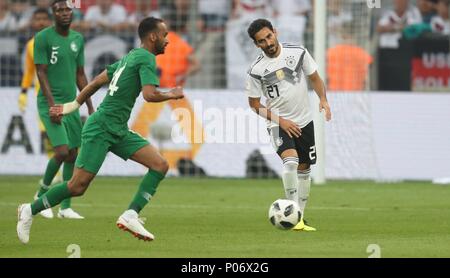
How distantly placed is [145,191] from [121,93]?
3.22ft

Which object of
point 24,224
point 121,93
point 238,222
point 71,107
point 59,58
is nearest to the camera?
point 24,224

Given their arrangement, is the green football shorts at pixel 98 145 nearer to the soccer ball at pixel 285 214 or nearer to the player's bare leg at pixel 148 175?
the player's bare leg at pixel 148 175

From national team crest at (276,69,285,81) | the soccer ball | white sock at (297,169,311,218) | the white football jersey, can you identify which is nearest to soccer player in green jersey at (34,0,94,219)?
the white football jersey

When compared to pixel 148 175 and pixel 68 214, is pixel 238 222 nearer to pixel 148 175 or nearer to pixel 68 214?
pixel 68 214

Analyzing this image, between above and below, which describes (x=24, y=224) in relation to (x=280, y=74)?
below

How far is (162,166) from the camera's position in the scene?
11648 mm

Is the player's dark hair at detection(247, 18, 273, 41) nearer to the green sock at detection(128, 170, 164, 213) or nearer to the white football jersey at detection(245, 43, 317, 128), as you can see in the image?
the white football jersey at detection(245, 43, 317, 128)

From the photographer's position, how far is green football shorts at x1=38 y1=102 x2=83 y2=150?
1470 cm

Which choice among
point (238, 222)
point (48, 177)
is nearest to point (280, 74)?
point (238, 222)

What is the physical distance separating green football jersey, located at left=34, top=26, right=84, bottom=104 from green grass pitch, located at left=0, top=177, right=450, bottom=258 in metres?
1.60

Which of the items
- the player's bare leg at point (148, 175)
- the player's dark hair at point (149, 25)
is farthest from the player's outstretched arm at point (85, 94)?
the player's bare leg at point (148, 175)

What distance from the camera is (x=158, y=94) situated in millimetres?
10977

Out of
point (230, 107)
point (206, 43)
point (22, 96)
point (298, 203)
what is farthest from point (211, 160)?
point (298, 203)

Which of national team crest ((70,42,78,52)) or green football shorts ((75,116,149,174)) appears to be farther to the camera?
national team crest ((70,42,78,52))
